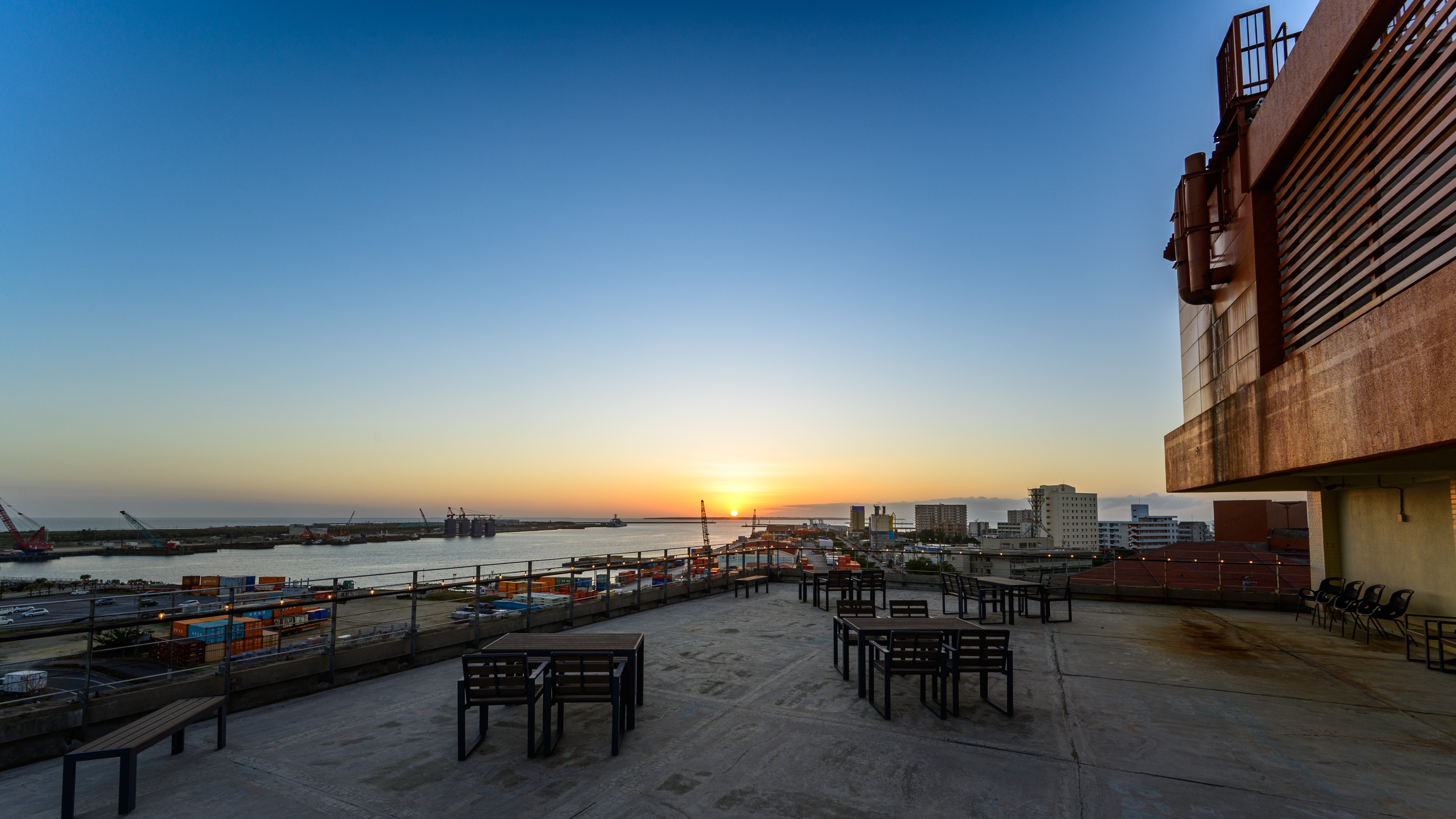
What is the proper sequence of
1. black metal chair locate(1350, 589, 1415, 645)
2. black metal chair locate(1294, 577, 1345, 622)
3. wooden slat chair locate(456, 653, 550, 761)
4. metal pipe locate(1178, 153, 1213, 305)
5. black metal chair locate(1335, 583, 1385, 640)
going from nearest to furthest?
1. wooden slat chair locate(456, 653, 550, 761)
2. black metal chair locate(1350, 589, 1415, 645)
3. black metal chair locate(1335, 583, 1385, 640)
4. metal pipe locate(1178, 153, 1213, 305)
5. black metal chair locate(1294, 577, 1345, 622)

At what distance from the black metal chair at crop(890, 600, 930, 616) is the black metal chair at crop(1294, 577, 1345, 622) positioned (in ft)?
28.7

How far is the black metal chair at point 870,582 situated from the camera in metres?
12.6

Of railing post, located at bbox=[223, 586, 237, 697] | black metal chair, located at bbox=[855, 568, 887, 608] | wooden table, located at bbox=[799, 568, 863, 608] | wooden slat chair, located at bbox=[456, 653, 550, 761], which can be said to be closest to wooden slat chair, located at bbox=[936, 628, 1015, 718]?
wooden slat chair, located at bbox=[456, 653, 550, 761]

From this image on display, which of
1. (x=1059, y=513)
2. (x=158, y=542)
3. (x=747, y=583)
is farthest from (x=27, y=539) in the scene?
(x=1059, y=513)

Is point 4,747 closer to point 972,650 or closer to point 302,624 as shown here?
point 302,624

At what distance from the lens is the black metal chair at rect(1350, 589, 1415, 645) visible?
1016 centimetres

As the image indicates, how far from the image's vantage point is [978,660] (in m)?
6.54

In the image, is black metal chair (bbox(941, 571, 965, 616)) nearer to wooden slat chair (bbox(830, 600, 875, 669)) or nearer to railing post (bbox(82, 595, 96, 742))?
wooden slat chair (bbox(830, 600, 875, 669))

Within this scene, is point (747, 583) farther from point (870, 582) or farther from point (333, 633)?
point (333, 633)

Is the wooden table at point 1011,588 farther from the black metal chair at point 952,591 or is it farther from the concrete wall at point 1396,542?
the concrete wall at point 1396,542

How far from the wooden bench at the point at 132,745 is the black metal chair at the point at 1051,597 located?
40.6 ft

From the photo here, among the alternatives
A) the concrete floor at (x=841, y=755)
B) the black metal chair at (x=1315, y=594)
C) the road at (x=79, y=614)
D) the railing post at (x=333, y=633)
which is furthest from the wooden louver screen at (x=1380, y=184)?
the railing post at (x=333, y=633)

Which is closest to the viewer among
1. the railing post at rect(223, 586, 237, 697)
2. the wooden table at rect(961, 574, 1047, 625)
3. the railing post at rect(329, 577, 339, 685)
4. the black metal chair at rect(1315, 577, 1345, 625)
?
the railing post at rect(223, 586, 237, 697)

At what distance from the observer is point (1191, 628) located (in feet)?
37.7
